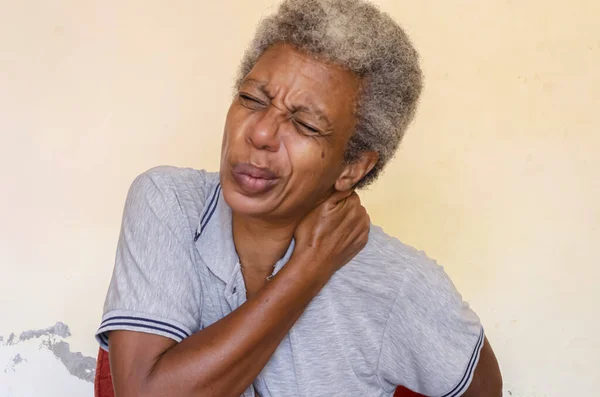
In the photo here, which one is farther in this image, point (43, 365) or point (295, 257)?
point (43, 365)

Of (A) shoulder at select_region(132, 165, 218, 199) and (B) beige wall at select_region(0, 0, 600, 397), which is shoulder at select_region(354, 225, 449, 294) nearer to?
(A) shoulder at select_region(132, 165, 218, 199)

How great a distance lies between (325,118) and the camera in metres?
1.13

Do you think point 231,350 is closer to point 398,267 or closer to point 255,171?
point 255,171

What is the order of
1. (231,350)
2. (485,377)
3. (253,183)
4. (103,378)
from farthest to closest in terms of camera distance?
(485,377)
(103,378)
(253,183)
(231,350)

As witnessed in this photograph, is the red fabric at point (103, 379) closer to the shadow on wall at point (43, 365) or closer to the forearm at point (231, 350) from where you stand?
the forearm at point (231, 350)

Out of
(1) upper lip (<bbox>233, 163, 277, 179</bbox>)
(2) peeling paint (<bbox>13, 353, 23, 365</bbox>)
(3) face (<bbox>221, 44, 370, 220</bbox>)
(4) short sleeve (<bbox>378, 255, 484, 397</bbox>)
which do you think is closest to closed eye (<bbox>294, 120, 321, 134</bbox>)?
(3) face (<bbox>221, 44, 370, 220</bbox>)

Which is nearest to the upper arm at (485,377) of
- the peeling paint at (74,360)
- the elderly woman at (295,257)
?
the elderly woman at (295,257)

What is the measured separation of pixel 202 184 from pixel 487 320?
1137 mm

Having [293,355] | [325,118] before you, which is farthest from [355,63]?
[293,355]

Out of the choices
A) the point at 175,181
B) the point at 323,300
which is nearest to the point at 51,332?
the point at 175,181

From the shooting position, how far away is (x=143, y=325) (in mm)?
1050

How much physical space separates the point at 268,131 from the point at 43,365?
129 centimetres

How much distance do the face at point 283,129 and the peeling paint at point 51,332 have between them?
107 centimetres

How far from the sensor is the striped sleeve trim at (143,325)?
1050mm
